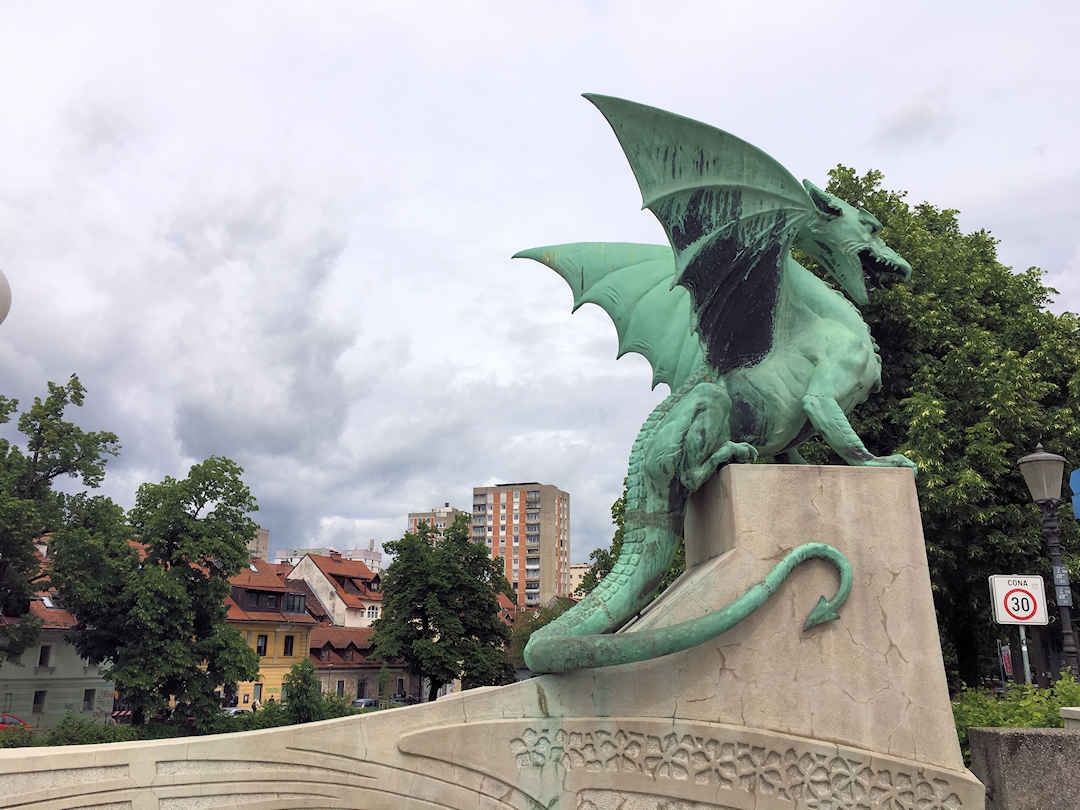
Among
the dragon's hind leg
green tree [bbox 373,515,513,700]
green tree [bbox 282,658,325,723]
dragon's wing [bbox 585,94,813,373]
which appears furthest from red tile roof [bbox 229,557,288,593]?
dragon's wing [bbox 585,94,813,373]

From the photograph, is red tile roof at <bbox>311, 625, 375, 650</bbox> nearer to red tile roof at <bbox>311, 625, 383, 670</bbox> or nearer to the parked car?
red tile roof at <bbox>311, 625, 383, 670</bbox>

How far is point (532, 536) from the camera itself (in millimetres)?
88875

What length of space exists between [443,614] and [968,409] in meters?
21.9

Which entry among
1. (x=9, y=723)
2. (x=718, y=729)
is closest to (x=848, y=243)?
(x=718, y=729)

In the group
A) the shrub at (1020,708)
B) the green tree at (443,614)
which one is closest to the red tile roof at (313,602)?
the green tree at (443,614)

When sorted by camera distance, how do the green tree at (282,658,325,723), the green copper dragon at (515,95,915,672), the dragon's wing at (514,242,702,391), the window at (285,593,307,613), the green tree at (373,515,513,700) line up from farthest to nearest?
the window at (285,593,307,613) → the green tree at (373,515,513,700) → the green tree at (282,658,325,723) → the dragon's wing at (514,242,702,391) → the green copper dragon at (515,95,915,672)

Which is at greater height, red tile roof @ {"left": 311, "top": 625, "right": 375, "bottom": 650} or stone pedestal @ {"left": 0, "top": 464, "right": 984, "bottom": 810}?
stone pedestal @ {"left": 0, "top": 464, "right": 984, "bottom": 810}

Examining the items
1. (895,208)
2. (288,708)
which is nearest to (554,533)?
(288,708)

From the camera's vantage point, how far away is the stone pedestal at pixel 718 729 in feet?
16.7

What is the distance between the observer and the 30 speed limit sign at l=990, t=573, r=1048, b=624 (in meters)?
7.25

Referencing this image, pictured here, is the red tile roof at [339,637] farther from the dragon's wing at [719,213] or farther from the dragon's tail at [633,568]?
the dragon's wing at [719,213]

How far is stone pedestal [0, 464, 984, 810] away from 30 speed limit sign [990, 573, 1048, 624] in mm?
2196

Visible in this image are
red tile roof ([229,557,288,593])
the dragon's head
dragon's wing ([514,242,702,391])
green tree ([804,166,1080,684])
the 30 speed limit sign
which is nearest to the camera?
the dragon's head

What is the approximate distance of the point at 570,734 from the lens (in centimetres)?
545
